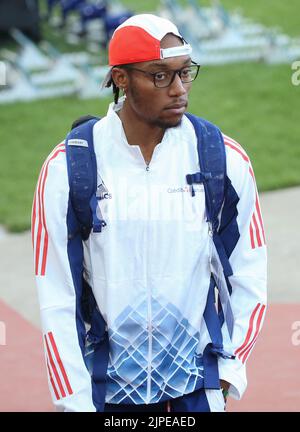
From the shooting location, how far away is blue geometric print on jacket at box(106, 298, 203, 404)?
3.91 m

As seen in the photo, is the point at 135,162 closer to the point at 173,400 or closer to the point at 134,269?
the point at 134,269

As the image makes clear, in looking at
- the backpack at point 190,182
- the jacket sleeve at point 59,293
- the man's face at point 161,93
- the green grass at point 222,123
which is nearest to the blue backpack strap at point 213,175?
the backpack at point 190,182

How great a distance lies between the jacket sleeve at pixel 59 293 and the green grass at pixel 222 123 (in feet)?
17.7

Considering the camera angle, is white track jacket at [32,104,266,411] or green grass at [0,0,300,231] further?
green grass at [0,0,300,231]

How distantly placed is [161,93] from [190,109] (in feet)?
28.8

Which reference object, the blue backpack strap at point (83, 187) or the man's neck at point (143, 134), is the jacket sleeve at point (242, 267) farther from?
the blue backpack strap at point (83, 187)

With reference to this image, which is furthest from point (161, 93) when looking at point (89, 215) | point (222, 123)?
point (222, 123)

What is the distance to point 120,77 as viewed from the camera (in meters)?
3.95

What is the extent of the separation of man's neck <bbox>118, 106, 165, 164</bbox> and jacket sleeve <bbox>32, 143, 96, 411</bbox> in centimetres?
25

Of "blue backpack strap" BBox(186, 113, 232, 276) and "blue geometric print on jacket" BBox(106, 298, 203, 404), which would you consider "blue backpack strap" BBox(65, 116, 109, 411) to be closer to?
"blue geometric print on jacket" BBox(106, 298, 203, 404)

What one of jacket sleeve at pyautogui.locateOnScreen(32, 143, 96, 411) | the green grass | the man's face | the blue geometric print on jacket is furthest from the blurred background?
the blue geometric print on jacket

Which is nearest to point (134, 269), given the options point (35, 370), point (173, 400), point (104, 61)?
point (173, 400)

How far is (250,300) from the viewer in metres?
4.05

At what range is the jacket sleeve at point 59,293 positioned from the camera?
12.7ft
